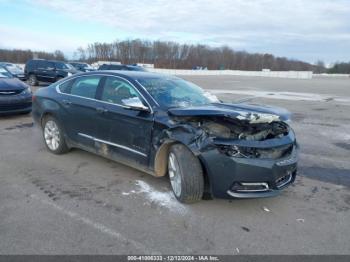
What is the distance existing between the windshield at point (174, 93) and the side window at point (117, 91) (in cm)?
20

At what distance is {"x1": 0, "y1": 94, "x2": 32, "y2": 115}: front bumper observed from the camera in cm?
900

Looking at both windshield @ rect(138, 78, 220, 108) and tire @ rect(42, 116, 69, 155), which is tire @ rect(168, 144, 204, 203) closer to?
windshield @ rect(138, 78, 220, 108)

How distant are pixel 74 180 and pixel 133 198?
3.59 feet

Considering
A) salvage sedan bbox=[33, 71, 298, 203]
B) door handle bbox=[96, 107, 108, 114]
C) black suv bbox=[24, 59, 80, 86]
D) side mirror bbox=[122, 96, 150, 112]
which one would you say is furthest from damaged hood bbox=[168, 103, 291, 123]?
black suv bbox=[24, 59, 80, 86]

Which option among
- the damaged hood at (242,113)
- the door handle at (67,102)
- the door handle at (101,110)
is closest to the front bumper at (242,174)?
the damaged hood at (242,113)

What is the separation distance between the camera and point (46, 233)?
3.32m

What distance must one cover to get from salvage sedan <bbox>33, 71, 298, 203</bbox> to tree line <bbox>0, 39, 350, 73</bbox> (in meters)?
83.4

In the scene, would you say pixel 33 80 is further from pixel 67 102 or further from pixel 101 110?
pixel 101 110

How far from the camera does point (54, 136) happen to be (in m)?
5.98

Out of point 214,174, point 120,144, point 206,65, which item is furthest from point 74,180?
point 206,65

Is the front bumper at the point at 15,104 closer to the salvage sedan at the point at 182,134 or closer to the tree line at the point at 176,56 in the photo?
the salvage sedan at the point at 182,134

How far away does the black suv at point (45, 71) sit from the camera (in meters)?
20.5

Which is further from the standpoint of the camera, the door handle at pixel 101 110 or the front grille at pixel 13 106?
the front grille at pixel 13 106

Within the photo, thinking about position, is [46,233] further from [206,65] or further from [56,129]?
[206,65]
